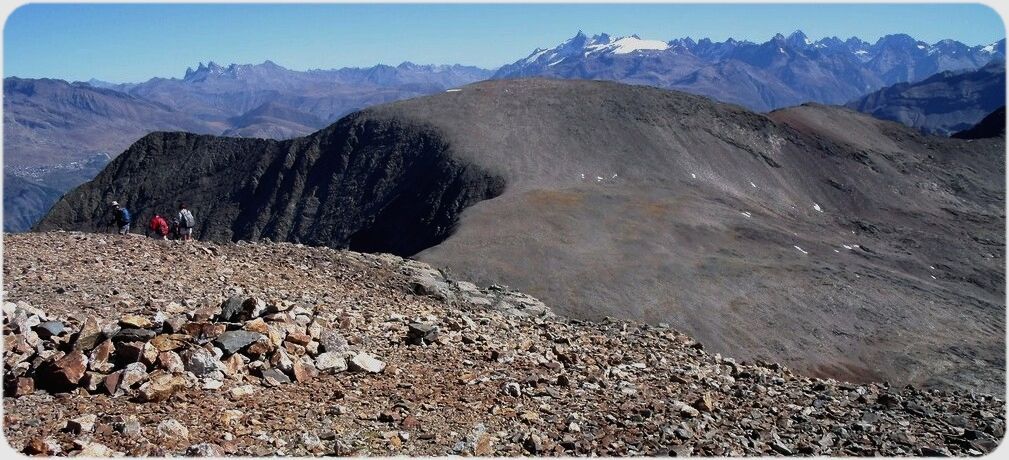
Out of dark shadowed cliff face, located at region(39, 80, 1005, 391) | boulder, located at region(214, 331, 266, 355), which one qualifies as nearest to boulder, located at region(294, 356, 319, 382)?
boulder, located at region(214, 331, 266, 355)

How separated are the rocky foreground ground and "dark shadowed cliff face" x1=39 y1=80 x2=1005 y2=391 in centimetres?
1066

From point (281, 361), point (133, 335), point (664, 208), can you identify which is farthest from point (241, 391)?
point (664, 208)

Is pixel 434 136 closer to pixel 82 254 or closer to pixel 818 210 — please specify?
pixel 818 210

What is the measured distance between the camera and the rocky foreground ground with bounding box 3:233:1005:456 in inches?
308

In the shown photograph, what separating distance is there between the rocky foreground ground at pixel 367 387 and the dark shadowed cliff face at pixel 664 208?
10.7 m

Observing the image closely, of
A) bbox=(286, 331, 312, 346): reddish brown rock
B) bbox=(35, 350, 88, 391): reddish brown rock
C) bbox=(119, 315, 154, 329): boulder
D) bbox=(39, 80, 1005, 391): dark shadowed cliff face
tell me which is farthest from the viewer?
bbox=(39, 80, 1005, 391): dark shadowed cliff face

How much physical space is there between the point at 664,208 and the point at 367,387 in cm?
2990

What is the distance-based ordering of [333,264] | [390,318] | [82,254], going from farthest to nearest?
[333,264] < [82,254] < [390,318]

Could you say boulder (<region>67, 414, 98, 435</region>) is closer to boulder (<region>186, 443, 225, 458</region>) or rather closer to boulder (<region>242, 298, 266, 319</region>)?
boulder (<region>186, 443, 225, 458</region>)

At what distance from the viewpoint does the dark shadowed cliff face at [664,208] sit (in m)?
25.3

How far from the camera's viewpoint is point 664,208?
3738 cm

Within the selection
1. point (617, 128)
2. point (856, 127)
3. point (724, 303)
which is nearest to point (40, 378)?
point (724, 303)

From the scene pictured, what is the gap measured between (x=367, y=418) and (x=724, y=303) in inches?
782

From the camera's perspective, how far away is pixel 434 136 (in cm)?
5097
